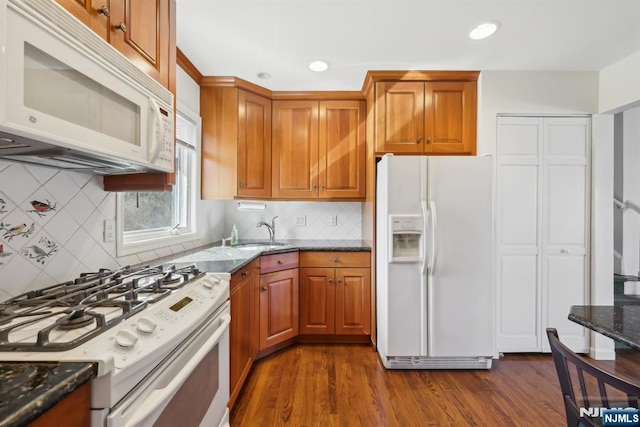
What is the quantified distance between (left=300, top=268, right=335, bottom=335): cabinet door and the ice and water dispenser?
703mm

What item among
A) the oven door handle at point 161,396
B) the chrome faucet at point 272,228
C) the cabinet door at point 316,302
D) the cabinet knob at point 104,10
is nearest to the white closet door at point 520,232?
the cabinet door at point 316,302

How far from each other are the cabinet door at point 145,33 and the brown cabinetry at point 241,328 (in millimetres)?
1119

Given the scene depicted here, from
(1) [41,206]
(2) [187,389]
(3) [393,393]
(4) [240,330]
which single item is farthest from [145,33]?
(3) [393,393]

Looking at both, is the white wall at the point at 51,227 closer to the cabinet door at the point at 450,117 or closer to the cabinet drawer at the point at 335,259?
the cabinet drawer at the point at 335,259

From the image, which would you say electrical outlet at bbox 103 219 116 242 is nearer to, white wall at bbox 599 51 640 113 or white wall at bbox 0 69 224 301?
white wall at bbox 0 69 224 301

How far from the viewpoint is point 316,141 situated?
285 centimetres

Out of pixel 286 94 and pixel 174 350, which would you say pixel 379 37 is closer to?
pixel 286 94

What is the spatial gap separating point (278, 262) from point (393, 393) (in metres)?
1.27

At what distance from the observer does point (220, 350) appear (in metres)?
1.34

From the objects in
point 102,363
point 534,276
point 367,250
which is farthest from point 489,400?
point 102,363

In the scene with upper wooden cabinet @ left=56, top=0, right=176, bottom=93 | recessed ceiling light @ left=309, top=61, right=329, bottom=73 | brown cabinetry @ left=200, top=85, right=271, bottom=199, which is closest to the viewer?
upper wooden cabinet @ left=56, top=0, right=176, bottom=93

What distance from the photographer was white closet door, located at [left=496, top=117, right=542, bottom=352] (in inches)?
97.0

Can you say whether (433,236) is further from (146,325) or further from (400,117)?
(146,325)

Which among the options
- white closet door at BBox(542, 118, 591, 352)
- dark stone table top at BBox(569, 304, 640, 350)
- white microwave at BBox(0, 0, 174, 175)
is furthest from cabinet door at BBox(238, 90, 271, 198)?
white closet door at BBox(542, 118, 591, 352)
